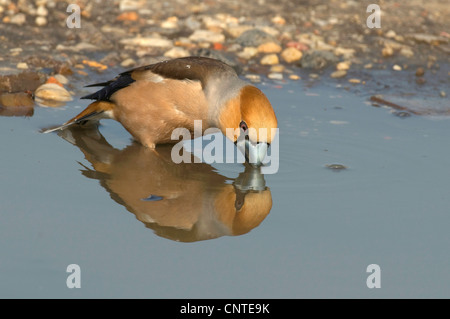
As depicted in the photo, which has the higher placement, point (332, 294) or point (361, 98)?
point (361, 98)

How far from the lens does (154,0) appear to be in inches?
393

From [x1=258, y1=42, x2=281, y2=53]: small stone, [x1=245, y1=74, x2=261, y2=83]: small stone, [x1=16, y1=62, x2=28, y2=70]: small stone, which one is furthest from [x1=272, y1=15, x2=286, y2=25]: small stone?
[x1=16, y1=62, x2=28, y2=70]: small stone

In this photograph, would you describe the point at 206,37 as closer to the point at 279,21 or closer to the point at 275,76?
the point at 279,21

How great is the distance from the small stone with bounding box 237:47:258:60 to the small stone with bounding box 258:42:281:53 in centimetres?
8

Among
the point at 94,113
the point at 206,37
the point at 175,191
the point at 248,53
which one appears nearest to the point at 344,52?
the point at 248,53

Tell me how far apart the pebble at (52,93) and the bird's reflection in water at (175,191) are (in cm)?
83

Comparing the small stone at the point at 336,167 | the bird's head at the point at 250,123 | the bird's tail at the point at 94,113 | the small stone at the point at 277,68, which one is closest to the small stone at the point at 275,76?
the small stone at the point at 277,68

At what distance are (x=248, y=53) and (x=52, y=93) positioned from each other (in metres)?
2.54

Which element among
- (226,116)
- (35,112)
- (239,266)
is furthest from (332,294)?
(35,112)

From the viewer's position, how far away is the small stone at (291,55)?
28.5 feet

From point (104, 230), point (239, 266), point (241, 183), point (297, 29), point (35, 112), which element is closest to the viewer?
point (239, 266)

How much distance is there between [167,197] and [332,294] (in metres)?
1.64

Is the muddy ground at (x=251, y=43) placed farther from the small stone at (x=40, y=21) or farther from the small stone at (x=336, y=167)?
the small stone at (x=336, y=167)
